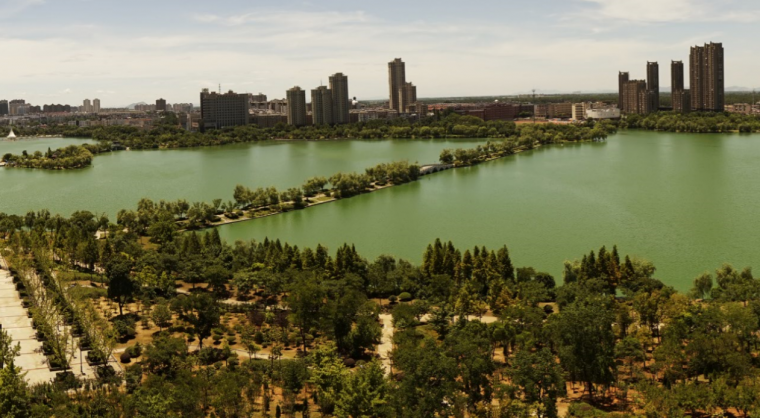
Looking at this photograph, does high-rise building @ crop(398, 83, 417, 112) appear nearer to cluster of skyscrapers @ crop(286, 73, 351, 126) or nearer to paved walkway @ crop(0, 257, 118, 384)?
cluster of skyscrapers @ crop(286, 73, 351, 126)

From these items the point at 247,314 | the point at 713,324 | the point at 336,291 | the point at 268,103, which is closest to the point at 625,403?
the point at 713,324

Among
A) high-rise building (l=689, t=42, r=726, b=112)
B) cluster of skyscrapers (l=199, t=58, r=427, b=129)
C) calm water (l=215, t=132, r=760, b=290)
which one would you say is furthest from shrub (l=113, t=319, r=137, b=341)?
high-rise building (l=689, t=42, r=726, b=112)

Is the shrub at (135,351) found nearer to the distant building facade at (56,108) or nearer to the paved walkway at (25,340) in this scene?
the paved walkway at (25,340)

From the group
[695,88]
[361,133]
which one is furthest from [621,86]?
[361,133]

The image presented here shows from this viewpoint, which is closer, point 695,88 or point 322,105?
point 695,88

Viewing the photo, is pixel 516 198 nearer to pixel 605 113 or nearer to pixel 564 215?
pixel 564 215

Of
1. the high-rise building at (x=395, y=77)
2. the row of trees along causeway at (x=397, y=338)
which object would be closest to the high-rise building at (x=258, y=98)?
the high-rise building at (x=395, y=77)
